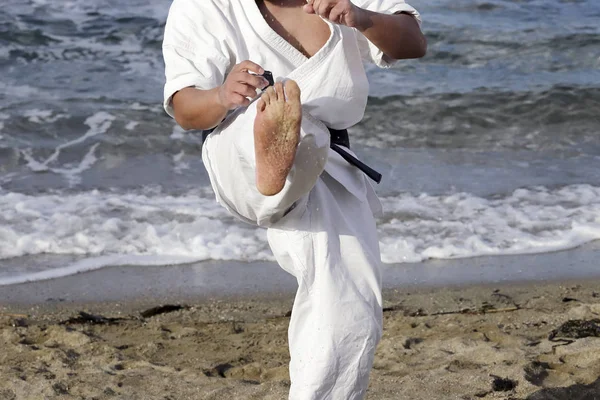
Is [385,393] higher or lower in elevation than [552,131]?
higher

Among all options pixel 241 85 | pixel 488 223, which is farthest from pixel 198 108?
pixel 488 223

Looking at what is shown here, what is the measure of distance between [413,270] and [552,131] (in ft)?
11.3

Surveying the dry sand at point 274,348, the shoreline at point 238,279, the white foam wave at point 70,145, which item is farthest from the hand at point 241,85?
the white foam wave at point 70,145

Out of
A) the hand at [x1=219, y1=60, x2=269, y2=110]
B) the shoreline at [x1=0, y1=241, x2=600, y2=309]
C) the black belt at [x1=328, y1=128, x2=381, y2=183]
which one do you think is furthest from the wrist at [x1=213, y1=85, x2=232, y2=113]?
the shoreline at [x1=0, y1=241, x2=600, y2=309]

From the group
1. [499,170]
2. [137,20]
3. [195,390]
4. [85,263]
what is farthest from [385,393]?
[137,20]

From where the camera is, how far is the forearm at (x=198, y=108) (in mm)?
2303

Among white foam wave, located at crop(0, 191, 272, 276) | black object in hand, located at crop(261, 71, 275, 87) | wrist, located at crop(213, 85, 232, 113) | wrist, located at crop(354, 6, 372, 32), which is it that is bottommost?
white foam wave, located at crop(0, 191, 272, 276)

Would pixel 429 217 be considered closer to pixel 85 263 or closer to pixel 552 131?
pixel 85 263

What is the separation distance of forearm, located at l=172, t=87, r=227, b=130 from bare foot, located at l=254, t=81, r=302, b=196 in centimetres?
16

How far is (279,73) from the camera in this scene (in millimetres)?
2498

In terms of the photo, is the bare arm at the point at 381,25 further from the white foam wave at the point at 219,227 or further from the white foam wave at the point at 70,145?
the white foam wave at the point at 70,145

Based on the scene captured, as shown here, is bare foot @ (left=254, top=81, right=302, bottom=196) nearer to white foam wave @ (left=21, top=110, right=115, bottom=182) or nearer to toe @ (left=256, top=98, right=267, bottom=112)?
toe @ (left=256, top=98, right=267, bottom=112)

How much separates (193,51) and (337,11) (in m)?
0.42

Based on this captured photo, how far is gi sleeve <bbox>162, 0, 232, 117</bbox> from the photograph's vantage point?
2.42 meters
